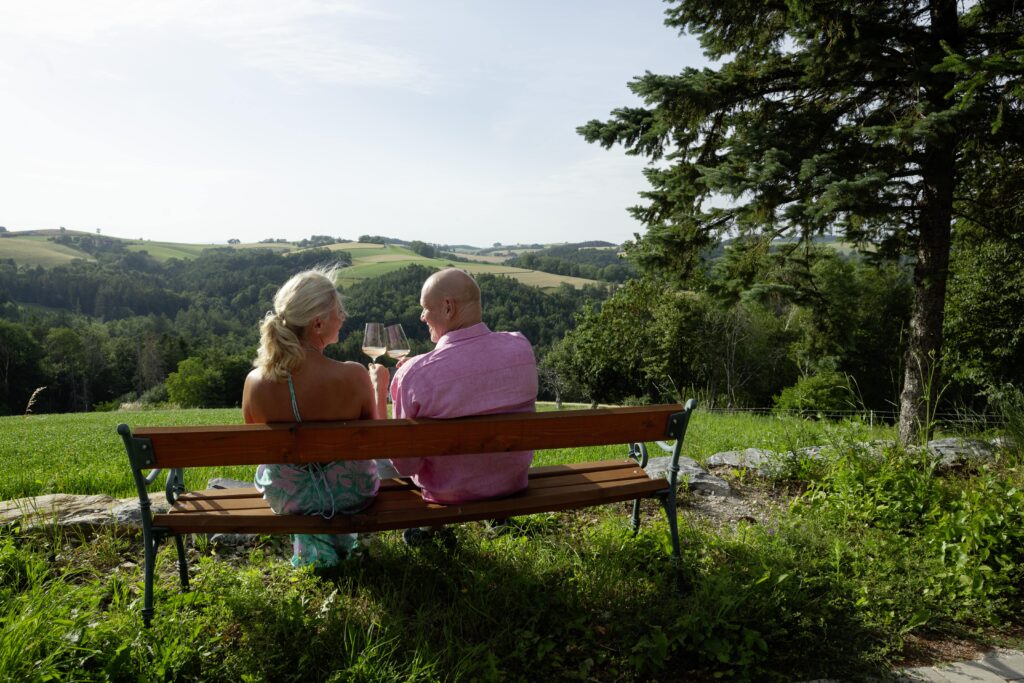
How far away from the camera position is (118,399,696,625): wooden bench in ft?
8.43

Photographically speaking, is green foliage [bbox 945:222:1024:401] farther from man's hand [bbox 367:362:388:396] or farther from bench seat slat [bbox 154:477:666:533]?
man's hand [bbox 367:362:388:396]

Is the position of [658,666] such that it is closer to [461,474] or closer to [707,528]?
[461,474]

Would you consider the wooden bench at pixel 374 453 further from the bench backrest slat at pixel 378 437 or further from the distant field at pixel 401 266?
the distant field at pixel 401 266

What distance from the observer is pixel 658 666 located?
258 cm

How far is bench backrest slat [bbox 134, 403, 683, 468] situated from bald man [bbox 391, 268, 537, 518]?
0.77 ft

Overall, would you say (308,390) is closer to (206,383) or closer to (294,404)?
(294,404)

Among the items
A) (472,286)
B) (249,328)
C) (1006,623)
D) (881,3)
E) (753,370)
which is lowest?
(249,328)

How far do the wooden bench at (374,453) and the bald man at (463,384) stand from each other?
139 mm

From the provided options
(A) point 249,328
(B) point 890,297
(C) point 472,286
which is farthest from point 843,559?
(A) point 249,328

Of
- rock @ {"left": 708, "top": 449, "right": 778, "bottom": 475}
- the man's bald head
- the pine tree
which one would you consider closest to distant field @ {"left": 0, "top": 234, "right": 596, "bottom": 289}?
the pine tree

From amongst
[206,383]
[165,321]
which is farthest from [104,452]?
[165,321]

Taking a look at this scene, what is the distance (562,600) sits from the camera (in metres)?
2.96

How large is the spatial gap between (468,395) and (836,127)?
7061mm

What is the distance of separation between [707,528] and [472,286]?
2.24 metres
